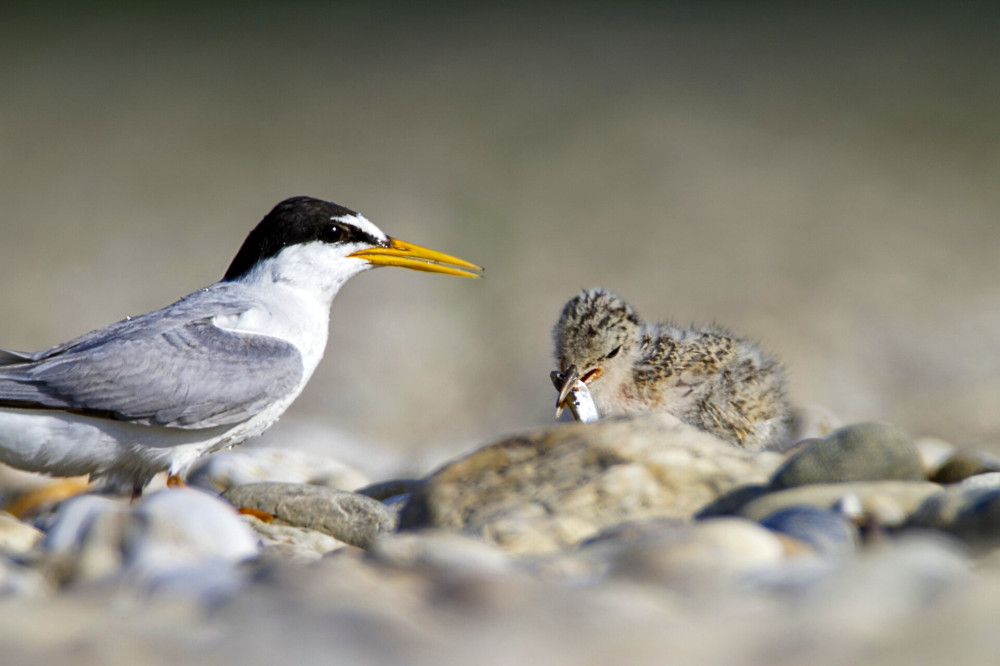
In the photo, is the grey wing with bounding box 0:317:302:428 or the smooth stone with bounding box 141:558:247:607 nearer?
the smooth stone with bounding box 141:558:247:607

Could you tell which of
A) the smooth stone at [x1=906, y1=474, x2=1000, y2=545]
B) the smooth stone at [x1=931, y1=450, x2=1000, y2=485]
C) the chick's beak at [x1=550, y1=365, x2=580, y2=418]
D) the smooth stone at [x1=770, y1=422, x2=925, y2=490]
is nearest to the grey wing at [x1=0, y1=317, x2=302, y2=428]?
the chick's beak at [x1=550, y1=365, x2=580, y2=418]

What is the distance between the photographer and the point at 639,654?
186 cm

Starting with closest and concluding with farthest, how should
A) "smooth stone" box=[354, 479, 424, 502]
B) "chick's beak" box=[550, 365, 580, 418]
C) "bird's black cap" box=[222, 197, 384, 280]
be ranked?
"chick's beak" box=[550, 365, 580, 418] → "smooth stone" box=[354, 479, 424, 502] → "bird's black cap" box=[222, 197, 384, 280]

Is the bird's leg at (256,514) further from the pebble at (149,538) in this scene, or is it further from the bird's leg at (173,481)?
the pebble at (149,538)

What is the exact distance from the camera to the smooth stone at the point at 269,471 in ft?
16.3

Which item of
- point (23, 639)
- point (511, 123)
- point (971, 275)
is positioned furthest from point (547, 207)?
point (23, 639)

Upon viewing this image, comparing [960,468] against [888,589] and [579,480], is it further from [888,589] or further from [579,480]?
[888,589]

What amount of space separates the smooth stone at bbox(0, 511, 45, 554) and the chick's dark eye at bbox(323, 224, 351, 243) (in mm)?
1951

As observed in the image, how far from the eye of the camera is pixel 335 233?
492cm

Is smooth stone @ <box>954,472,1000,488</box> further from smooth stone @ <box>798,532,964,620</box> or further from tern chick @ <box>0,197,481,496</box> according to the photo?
tern chick @ <box>0,197,481,496</box>

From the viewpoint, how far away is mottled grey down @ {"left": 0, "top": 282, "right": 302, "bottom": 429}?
13.5ft

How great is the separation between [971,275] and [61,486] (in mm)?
8655

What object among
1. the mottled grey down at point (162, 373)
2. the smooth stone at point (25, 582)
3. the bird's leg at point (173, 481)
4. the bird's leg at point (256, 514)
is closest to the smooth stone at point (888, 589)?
the smooth stone at point (25, 582)

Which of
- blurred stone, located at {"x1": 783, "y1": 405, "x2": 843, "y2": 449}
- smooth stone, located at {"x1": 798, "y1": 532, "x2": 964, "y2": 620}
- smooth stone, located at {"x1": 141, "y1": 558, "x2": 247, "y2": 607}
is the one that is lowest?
smooth stone, located at {"x1": 798, "y1": 532, "x2": 964, "y2": 620}
